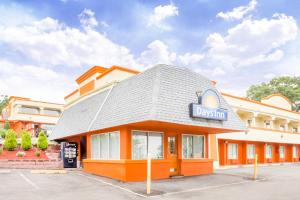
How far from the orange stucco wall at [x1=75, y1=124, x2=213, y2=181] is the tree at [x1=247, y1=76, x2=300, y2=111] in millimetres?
44857

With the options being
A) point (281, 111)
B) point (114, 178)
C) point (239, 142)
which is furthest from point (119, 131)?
point (281, 111)

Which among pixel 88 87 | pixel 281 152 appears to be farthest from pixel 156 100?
→ pixel 281 152

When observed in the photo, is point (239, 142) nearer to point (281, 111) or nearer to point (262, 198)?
point (281, 111)

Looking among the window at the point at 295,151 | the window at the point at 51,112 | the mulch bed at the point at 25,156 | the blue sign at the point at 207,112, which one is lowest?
the window at the point at 295,151

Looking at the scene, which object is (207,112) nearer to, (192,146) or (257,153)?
(192,146)

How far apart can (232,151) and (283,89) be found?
116 feet

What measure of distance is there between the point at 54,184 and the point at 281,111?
31.7 metres

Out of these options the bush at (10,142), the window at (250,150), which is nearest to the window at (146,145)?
the bush at (10,142)

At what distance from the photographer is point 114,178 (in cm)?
1809

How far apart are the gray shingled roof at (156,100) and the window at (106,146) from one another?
3.09 ft

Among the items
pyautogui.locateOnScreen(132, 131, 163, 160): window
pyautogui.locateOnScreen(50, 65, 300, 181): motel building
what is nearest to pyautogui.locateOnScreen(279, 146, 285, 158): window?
pyautogui.locateOnScreen(50, 65, 300, 181): motel building

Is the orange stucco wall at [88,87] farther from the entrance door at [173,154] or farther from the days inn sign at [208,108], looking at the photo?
the days inn sign at [208,108]

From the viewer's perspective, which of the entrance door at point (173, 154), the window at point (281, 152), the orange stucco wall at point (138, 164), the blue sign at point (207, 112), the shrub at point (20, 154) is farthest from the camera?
the window at point (281, 152)

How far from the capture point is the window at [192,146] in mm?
20819
